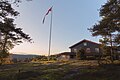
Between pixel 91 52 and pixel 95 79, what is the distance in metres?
60.3

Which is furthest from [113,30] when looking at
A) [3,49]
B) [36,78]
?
[3,49]

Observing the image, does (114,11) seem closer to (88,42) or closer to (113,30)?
(113,30)

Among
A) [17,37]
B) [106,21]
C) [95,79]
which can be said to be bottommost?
[95,79]

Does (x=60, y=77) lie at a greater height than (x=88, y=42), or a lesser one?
lesser

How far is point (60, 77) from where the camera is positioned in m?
24.4

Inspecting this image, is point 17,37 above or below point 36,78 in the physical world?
above

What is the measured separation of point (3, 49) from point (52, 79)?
32611 millimetres

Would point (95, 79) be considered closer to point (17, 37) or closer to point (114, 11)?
point (17, 37)

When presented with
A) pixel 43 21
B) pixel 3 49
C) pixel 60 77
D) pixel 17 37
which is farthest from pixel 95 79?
pixel 43 21

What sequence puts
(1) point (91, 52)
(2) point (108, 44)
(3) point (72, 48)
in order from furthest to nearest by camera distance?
1. (3) point (72, 48)
2. (1) point (91, 52)
3. (2) point (108, 44)

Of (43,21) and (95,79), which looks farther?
(43,21)

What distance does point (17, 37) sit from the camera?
26.3 metres

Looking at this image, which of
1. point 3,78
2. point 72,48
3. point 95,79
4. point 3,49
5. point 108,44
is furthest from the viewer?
point 72,48

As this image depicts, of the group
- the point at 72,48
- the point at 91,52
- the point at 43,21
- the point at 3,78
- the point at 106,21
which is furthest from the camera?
the point at 72,48
